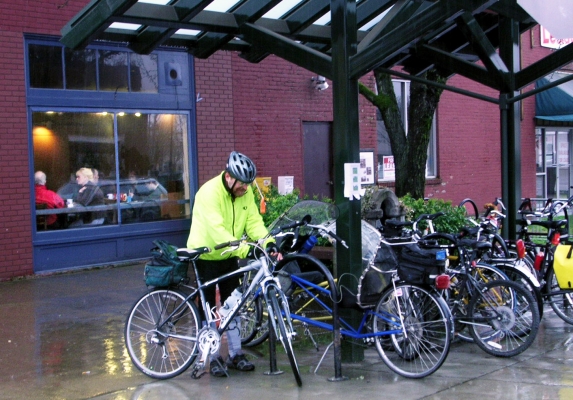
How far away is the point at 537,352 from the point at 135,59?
7829 mm

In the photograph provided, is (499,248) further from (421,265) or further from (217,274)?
(217,274)

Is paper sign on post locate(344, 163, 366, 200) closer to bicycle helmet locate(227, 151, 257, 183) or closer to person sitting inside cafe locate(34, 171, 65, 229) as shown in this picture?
bicycle helmet locate(227, 151, 257, 183)

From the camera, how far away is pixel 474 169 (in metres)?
18.8

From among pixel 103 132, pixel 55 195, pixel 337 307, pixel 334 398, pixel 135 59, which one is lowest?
pixel 334 398

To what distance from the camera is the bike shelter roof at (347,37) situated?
646cm

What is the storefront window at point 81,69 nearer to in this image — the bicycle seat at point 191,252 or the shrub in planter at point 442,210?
the shrub in planter at point 442,210

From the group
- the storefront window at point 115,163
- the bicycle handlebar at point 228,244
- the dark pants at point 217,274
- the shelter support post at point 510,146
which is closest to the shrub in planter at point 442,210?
the shelter support post at point 510,146

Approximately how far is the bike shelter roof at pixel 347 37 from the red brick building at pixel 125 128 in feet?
10.3

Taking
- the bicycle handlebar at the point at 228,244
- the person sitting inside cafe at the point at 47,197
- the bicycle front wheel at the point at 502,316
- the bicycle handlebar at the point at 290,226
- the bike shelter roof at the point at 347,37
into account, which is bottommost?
the bicycle front wheel at the point at 502,316

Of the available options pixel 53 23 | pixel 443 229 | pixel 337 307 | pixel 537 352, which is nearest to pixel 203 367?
pixel 337 307

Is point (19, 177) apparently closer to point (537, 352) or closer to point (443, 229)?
point (443, 229)

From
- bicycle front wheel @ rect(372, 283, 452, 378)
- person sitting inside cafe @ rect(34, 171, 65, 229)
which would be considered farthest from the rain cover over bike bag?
person sitting inside cafe @ rect(34, 171, 65, 229)

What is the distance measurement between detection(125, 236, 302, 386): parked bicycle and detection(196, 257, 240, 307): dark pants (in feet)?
0.22

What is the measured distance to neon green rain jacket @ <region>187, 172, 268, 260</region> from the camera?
616 cm
